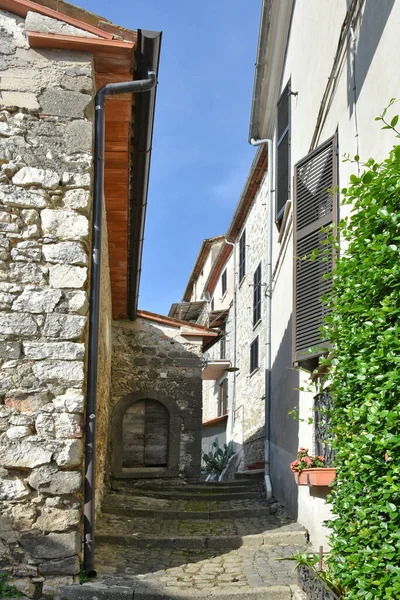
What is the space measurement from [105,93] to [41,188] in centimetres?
94

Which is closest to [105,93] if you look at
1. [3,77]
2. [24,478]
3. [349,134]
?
[3,77]

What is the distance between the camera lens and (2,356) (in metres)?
4.70

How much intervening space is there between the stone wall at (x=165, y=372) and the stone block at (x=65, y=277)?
6133 mm

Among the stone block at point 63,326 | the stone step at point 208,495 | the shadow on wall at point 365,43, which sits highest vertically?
the shadow on wall at point 365,43

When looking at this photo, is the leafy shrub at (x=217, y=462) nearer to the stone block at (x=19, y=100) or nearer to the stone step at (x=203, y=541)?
the stone step at (x=203, y=541)

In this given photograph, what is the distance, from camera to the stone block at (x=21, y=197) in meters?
4.89

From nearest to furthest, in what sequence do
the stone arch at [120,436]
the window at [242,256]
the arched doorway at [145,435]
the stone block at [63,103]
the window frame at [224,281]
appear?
1. the stone block at [63,103]
2. the stone arch at [120,436]
3. the arched doorway at [145,435]
4. the window at [242,256]
5. the window frame at [224,281]

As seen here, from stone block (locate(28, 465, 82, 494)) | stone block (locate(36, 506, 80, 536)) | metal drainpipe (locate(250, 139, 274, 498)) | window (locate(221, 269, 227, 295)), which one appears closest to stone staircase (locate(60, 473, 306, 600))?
stone block (locate(36, 506, 80, 536))

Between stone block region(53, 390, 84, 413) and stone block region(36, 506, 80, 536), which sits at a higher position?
stone block region(53, 390, 84, 413)

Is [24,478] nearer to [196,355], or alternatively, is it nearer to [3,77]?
[3,77]

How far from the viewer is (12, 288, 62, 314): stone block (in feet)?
15.7

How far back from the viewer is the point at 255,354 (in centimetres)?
1377

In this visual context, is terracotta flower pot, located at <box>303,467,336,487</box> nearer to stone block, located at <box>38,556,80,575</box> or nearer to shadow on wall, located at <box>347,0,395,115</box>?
stone block, located at <box>38,556,80,575</box>

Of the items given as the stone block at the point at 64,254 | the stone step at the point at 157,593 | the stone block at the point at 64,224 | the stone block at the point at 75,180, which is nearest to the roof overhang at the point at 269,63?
the stone block at the point at 75,180
